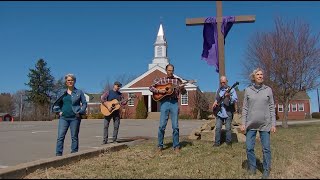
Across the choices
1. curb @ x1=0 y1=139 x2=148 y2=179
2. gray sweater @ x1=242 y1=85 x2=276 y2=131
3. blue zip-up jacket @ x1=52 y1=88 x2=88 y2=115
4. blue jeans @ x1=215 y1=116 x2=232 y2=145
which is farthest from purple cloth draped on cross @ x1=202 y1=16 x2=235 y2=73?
gray sweater @ x1=242 y1=85 x2=276 y2=131

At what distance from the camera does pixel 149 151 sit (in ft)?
27.6

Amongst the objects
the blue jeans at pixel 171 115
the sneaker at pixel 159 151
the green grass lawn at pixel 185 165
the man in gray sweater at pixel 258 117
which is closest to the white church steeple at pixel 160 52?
the green grass lawn at pixel 185 165

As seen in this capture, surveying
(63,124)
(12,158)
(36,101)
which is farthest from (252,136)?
(36,101)

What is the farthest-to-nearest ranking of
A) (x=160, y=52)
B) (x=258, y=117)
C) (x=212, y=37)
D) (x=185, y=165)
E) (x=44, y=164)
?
(x=160, y=52), (x=212, y=37), (x=185, y=165), (x=258, y=117), (x=44, y=164)

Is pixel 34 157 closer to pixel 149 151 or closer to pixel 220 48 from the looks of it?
pixel 149 151

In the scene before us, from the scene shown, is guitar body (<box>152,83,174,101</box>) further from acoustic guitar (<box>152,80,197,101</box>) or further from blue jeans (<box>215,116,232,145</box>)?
blue jeans (<box>215,116,232,145</box>)

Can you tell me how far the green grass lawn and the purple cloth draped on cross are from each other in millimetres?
3057

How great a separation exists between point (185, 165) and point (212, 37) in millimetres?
5306

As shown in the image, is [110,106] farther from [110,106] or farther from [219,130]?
[219,130]

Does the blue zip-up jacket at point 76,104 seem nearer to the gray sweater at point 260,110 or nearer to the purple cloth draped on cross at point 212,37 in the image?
the gray sweater at point 260,110

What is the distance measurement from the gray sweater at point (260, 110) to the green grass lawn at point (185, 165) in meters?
0.77

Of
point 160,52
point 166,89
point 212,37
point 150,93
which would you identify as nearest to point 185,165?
point 166,89

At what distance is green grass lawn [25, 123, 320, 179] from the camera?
5.91 metres

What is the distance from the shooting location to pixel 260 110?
21.1 feet
